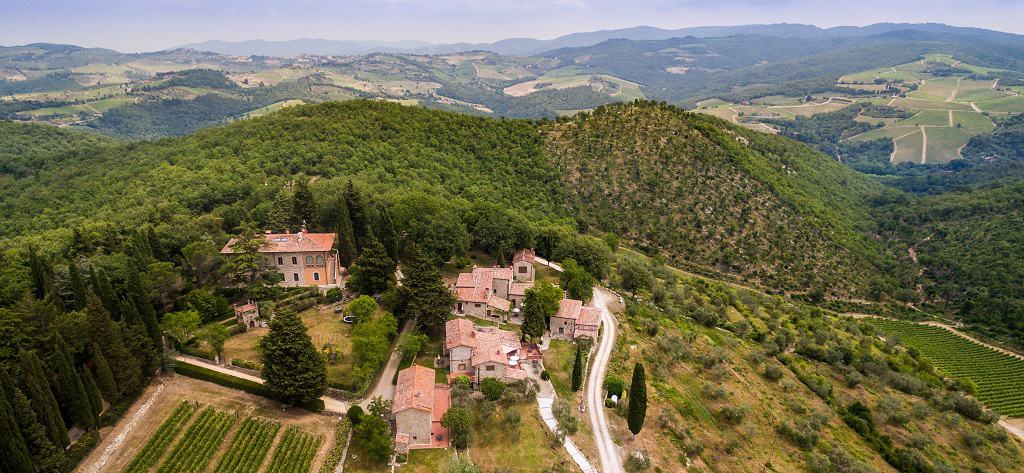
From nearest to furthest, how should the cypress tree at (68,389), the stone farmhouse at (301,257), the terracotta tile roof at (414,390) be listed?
the cypress tree at (68,389) < the terracotta tile roof at (414,390) < the stone farmhouse at (301,257)

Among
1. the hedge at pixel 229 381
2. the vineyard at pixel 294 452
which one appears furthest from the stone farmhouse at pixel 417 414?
the hedge at pixel 229 381

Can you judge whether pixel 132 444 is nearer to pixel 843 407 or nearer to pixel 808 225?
pixel 843 407

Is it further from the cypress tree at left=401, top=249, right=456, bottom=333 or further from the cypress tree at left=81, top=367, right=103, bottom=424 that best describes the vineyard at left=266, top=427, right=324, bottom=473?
the cypress tree at left=401, top=249, right=456, bottom=333

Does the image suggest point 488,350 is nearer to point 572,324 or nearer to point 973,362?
point 572,324

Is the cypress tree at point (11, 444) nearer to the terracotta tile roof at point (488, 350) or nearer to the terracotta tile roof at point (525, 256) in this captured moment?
the terracotta tile roof at point (488, 350)

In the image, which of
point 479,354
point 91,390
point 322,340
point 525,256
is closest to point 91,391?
point 91,390

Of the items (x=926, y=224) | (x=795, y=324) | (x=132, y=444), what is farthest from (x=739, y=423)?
(x=926, y=224)

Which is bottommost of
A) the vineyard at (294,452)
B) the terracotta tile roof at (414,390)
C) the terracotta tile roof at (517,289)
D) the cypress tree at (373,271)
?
the vineyard at (294,452)
